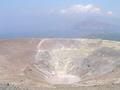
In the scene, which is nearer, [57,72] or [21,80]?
[21,80]

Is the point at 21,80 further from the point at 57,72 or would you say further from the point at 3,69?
the point at 57,72

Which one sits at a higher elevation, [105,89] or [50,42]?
[50,42]

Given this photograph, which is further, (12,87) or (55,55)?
(55,55)

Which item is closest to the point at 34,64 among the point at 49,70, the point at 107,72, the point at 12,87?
the point at 49,70

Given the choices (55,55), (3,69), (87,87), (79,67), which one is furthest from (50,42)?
(87,87)

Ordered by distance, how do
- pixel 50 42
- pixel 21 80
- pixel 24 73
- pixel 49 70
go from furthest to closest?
pixel 50 42 < pixel 49 70 < pixel 24 73 < pixel 21 80

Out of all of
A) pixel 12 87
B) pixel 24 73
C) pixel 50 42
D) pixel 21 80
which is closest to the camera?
pixel 12 87

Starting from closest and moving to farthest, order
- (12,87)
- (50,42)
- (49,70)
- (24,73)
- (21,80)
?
1. (12,87)
2. (21,80)
3. (24,73)
4. (49,70)
5. (50,42)

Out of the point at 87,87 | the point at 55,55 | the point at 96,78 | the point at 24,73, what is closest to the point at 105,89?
the point at 87,87

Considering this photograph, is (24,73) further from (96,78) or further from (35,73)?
(96,78)
